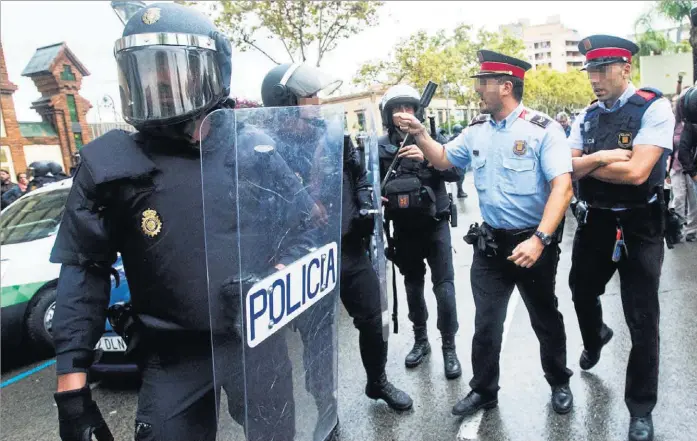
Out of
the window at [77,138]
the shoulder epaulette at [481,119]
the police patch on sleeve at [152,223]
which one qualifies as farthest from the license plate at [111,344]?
the window at [77,138]

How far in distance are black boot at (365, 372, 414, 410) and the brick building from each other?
15075 mm

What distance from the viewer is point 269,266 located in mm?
1439

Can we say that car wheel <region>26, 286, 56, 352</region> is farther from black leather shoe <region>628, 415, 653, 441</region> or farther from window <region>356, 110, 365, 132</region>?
black leather shoe <region>628, 415, 653, 441</region>

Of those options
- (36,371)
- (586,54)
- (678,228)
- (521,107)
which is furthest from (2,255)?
(678,228)

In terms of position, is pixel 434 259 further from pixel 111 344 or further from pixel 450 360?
pixel 111 344

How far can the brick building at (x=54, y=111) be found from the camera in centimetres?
1505

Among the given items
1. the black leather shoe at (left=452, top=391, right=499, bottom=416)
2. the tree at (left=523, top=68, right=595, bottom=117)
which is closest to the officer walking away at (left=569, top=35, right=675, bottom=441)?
the black leather shoe at (left=452, top=391, right=499, bottom=416)

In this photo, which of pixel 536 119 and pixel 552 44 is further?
pixel 552 44

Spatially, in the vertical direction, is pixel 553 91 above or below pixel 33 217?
above

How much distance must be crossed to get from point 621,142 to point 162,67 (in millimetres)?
2096

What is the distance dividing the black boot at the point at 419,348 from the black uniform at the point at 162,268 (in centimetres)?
214

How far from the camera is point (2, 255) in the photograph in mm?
4578

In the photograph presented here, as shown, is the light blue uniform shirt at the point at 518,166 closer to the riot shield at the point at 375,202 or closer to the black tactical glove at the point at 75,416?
the riot shield at the point at 375,202

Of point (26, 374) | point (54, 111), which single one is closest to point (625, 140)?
point (26, 374)
